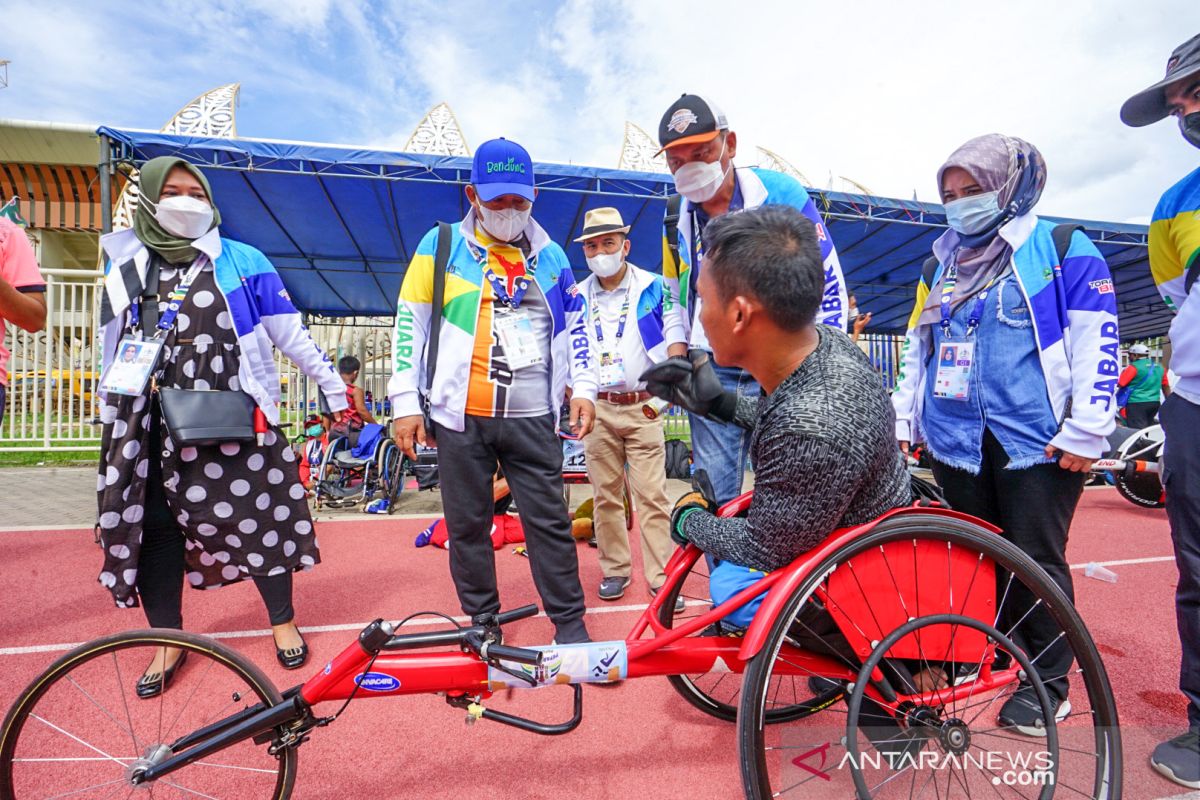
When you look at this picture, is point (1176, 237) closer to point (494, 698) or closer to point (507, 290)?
point (507, 290)

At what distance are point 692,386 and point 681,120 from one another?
1.13m

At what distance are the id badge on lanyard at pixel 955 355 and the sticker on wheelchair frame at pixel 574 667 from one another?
156 cm

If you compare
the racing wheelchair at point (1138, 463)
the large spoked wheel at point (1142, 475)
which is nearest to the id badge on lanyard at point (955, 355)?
the racing wheelchair at point (1138, 463)

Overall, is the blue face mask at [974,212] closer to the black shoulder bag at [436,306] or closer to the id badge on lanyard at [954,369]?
the id badge on lanyard at [954,369]

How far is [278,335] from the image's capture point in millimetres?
2557

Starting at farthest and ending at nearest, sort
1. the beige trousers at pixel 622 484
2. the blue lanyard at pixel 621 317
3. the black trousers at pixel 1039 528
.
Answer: the blue lanyard at pixel 621 317 → the beige trousers at pixel 622 484 → the black trousers at pixel 1039 528

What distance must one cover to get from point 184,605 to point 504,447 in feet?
7.70

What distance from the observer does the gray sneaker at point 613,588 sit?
11.4ft

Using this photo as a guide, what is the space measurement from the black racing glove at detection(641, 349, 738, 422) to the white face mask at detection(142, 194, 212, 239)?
1922mm

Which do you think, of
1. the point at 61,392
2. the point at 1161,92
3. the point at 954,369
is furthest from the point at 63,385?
the point at 1161,92

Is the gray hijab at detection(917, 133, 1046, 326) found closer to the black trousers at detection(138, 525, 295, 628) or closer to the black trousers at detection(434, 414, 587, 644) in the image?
the black trousers at detection(434, 414, 587, 644)

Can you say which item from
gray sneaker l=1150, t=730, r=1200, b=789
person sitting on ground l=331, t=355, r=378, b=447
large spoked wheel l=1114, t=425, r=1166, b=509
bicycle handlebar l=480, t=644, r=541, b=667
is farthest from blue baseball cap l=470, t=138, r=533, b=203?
large spoked wheel l=1114, t=425, r=1166, b=509

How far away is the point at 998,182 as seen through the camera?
83.8 inches

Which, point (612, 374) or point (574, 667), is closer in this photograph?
point (574, 667)
